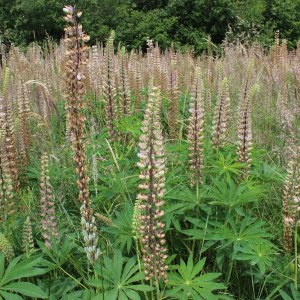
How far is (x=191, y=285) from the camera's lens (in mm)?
1795

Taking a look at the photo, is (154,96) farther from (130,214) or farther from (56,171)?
(56,171)

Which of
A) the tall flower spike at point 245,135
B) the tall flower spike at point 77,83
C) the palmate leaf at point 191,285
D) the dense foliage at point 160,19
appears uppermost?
the dense foliage at point 160,19

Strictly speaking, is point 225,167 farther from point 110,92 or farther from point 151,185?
point 110,92

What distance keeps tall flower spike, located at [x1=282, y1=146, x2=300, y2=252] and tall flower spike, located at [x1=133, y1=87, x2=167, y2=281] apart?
0.70m

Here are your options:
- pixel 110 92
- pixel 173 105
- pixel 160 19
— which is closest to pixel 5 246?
pixel 110 92

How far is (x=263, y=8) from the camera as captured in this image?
15.8m

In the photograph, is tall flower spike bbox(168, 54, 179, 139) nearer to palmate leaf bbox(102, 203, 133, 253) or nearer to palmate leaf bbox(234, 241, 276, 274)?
palmate leaf bbox(102, 203, 133, 253)

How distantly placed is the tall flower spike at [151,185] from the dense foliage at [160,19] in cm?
1315

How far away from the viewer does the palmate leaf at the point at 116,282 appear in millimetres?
1686

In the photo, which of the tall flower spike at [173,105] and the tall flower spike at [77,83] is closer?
the tall flower spike at [77,83]

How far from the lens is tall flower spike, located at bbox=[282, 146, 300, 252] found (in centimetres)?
210

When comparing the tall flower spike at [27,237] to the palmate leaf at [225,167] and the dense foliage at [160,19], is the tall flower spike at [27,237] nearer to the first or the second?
the palmate leaf at [225,167]

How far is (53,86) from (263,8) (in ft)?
41.8

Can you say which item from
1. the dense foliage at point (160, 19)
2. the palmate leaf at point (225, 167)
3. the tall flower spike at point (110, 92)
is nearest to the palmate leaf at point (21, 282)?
the palmate leaf at point (225, 167)
